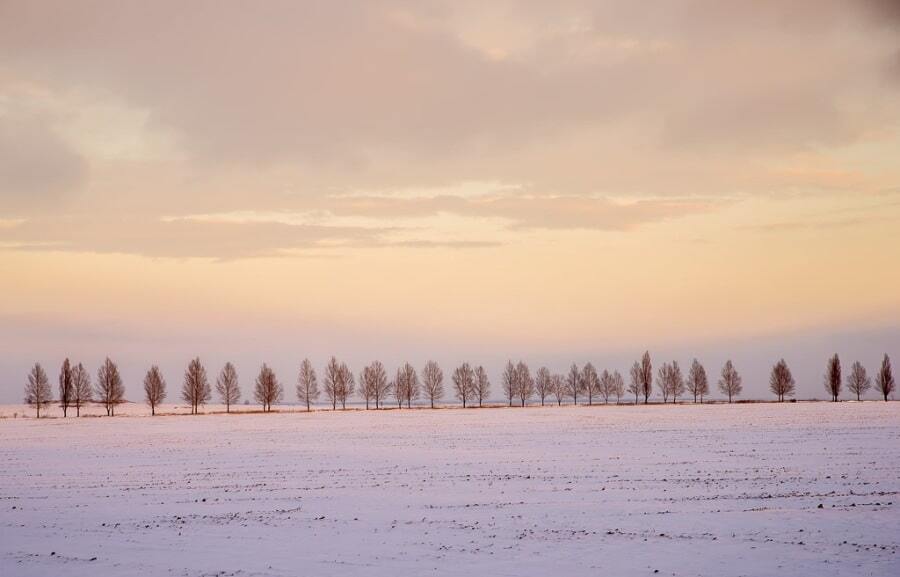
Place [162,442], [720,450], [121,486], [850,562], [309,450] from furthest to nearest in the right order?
1. [162,442]
2. [309,450]
3. [720,450]
4. [121,486]
5. [850,562]

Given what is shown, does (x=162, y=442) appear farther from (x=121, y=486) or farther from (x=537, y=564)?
(x=537, y=564)

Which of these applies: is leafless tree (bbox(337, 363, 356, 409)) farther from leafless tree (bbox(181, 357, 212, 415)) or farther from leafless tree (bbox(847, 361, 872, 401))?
leafless tree (bbox(847, 361, 872, 401))

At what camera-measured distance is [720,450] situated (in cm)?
3788

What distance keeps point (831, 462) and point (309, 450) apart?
27132 mm

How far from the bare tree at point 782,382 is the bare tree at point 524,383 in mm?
50761

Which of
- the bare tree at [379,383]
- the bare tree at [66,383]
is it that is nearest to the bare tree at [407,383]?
the bare tree at [379,383]

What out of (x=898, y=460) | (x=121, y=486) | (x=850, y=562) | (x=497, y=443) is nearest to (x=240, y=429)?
(x=497, y=443)

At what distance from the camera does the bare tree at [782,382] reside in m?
154

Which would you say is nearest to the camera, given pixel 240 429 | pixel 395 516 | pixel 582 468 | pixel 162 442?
pixel 395 516

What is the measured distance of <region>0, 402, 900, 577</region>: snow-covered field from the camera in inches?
648

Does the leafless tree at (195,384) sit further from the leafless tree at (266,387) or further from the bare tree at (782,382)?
the bare tree at (782,382)

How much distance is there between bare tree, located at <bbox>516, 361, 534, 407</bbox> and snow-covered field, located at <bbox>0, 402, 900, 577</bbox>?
119 meters

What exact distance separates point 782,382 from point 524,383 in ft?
177

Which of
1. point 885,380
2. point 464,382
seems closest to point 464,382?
point 464,382
